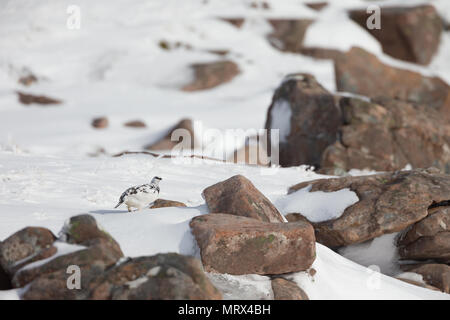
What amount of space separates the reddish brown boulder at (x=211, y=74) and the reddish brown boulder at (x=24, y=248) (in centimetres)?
2040

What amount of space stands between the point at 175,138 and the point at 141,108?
179 inches

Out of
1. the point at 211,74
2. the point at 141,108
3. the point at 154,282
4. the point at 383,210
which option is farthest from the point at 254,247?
the point at 211,74

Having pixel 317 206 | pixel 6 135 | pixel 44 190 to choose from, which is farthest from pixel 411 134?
pixel 6 135

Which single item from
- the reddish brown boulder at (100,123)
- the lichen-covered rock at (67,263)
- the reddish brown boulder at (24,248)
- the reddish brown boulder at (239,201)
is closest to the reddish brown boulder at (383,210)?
the reddish brown boulder at (239,201)

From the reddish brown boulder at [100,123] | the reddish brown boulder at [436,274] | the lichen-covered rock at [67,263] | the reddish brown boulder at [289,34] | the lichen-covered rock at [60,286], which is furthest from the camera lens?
the reddish brown boulder at [289,34]

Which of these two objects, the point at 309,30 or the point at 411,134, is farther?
the point at 309,30

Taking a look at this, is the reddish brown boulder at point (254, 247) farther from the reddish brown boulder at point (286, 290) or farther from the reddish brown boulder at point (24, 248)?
the reddish brown boulder at point (24, 248)

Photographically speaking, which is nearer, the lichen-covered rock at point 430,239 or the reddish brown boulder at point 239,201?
the reddish brown boulder at point 239,201

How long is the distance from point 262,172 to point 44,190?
4017 mm

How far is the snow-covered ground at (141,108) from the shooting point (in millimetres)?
4992

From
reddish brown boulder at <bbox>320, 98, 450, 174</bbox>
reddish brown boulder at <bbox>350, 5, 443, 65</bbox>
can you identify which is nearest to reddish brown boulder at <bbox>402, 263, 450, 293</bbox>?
reddish brown boulder at <bbox>320, 98, 450, 174</bbox>

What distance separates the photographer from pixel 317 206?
21.5ft

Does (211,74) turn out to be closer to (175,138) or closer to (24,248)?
(175,138)

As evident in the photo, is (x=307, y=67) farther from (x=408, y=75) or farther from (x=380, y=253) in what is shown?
(x=380, y=253)
